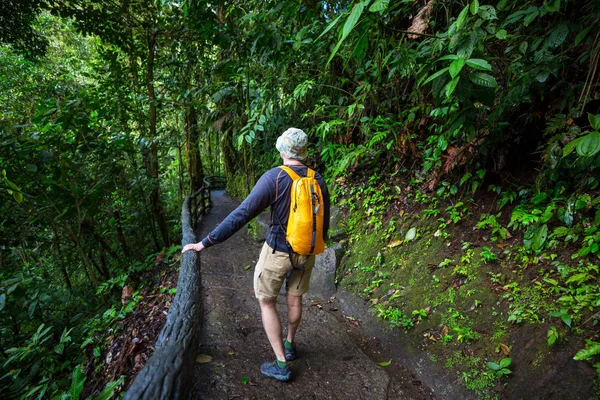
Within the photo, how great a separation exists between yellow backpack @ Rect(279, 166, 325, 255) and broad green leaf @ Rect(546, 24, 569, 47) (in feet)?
6.80

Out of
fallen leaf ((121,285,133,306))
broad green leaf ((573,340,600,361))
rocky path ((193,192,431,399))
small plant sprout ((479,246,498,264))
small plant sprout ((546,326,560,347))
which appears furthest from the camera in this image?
fallen leaf ((121,285,133,306))

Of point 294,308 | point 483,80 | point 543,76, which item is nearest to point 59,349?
point 294,308

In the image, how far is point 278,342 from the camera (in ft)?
7.91

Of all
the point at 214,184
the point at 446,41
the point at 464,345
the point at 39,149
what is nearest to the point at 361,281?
the point at 464,345

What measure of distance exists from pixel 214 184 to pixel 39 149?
1081cm

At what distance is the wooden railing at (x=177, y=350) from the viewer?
57.1 inches

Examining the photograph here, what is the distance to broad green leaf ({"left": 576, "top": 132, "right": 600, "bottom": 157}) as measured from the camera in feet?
5.36

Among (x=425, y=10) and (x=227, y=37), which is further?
(x=227, y=37)

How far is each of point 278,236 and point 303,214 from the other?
280 millimetres

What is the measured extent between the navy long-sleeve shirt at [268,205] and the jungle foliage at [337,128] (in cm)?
102

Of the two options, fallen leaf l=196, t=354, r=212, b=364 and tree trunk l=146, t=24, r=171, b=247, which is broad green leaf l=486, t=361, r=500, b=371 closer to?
fallen leaf l=196, t=354, r=212, b=364

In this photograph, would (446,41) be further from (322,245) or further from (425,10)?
(322,245)

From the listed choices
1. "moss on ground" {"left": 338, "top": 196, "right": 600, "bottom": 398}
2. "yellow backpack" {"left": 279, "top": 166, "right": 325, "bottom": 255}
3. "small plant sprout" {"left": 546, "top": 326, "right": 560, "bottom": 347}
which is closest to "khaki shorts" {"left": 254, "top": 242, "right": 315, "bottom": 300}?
"yellow backpack" {"left": 279, "top": 166, "right": 325, "bottom": 255}

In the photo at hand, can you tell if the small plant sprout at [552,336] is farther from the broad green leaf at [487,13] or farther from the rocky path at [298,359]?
the broad green leaf at [487,13]
